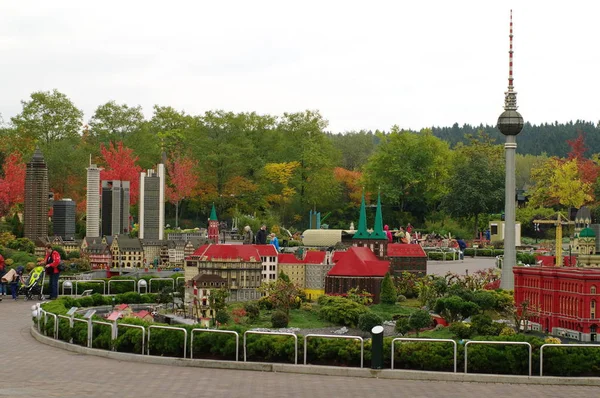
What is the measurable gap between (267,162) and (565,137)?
101977mm

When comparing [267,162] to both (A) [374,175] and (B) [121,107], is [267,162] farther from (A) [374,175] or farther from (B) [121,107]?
(B) [121,107]

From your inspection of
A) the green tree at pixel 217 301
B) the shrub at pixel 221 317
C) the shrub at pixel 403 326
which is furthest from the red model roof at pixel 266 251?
the shrub at pixel 403 326

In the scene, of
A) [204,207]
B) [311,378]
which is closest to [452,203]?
[204,207]

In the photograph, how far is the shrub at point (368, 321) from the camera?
92.9 feet

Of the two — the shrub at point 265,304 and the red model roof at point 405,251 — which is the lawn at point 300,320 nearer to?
the shrub at point 265,304

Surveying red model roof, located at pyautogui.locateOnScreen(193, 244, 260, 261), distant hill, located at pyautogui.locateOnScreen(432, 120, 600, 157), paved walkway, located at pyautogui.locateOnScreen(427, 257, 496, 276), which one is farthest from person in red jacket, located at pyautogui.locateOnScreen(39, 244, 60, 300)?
distant hill, located at pyautogui.locateOnScreen(432, 120, 600, 157)

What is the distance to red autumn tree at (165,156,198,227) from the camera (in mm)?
78438

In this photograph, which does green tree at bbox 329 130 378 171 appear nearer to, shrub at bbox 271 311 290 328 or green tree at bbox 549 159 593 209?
green tree at bbox 549 159 593 209

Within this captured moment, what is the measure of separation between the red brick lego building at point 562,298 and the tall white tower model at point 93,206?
32.7 m

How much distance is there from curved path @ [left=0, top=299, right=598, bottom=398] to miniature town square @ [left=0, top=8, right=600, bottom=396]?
3.31ft

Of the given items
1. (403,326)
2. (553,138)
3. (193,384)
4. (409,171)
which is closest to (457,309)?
(403,326)

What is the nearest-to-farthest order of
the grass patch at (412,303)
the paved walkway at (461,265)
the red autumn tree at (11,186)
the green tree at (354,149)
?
1. the grass patch at (412,303)
2. the paved walkway at (461,265)
3. the red autumn tree at (11,186)
4. the green tree at (354,149)

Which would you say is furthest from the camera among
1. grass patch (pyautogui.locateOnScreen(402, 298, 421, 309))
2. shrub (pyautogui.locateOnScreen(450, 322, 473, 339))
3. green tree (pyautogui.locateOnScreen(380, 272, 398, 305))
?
grass patch (pyautogui.locateOnScreen(402, 298, 421, 309))

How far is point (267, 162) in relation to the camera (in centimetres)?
8775
